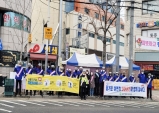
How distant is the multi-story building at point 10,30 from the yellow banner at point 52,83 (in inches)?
434

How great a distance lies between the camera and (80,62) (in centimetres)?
2391

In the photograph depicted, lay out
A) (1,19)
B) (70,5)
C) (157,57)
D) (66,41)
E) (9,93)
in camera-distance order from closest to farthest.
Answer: (9,93)
(1,19)
(157,57)
(66,41)
(70,5)

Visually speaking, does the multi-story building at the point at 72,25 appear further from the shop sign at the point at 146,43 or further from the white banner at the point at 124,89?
the white banner at the point at 124,89

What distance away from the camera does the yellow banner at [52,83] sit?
17.6m

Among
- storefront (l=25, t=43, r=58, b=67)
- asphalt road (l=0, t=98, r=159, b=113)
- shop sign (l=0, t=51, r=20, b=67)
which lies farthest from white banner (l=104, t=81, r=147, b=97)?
storefront (l=25, t=43, r=58, b=67)

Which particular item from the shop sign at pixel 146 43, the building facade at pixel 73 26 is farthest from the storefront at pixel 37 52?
the shop sign at pixel 146 43

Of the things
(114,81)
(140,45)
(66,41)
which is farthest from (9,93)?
(66,41)

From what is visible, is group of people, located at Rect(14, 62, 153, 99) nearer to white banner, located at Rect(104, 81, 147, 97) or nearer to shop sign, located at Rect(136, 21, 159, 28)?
white banner, located at Rect(104, 81, 147, 97)

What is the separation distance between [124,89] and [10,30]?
1432 cm

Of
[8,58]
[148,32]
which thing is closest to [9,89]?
[8,58]

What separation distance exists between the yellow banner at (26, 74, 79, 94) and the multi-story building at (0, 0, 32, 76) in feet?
36.1

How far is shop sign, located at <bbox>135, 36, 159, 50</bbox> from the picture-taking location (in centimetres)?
2395

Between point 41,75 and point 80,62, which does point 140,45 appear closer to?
point 80,62

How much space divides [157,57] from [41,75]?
21410 mm
